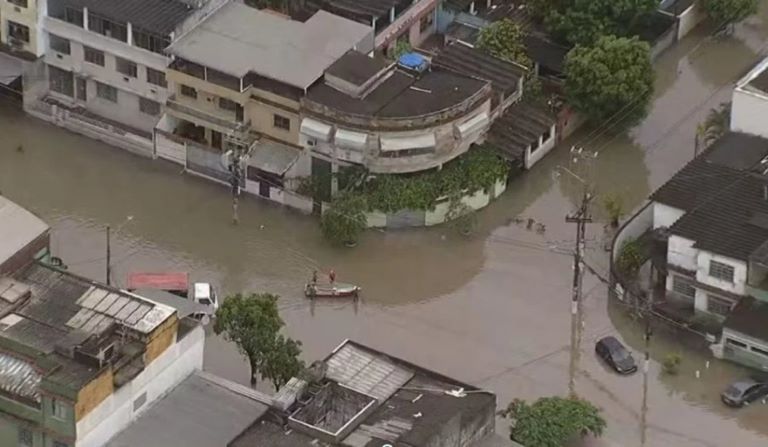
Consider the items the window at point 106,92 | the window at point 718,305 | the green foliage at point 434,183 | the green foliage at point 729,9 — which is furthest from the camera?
the green foliage at point 729,9

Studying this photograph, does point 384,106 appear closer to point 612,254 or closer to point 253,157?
point 253,157

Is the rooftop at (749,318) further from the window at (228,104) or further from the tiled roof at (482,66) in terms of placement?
the window at (228,104)

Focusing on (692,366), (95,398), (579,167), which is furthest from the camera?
(579,167)

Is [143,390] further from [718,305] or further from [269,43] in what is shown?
[718,305]

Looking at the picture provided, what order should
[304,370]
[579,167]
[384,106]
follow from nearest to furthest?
[304,370]
[384,106]
[579,167]

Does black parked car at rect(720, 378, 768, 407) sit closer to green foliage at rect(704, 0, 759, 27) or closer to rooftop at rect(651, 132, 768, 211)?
rooftop at rect(651, 132, 768, 211)

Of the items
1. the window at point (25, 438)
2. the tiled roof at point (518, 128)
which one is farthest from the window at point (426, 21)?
the window at point (25, 438)

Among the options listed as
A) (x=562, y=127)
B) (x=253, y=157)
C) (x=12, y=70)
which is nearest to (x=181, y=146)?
(x=253, y=157)

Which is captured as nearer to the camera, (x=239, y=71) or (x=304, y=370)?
(x=304, y=370)
